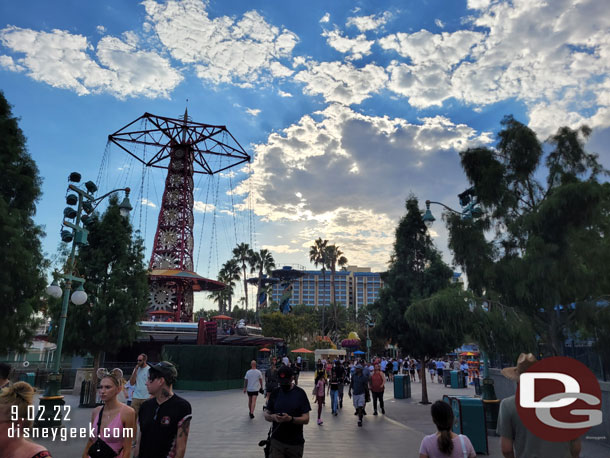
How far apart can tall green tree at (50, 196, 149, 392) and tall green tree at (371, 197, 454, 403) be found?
971 centimetres

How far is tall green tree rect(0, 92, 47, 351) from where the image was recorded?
9.15 metres

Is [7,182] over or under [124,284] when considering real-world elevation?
over

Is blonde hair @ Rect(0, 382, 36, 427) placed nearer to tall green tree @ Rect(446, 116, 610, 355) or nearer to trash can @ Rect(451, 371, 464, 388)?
tall green tree @ Rect(446, 116, 610, 355)

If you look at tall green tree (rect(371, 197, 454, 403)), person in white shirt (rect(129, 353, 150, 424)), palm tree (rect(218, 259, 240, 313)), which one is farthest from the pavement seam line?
palm tree (rect(218, 259, 240, 313))

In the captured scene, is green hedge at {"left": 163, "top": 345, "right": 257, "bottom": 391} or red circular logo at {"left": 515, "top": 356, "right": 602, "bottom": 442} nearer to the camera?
red circular logo at {"left": 515, "top": 356, "right": 602, "bottom": 442}

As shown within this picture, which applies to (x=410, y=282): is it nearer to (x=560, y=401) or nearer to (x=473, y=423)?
(x=473, y=423)

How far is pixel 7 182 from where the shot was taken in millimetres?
9812

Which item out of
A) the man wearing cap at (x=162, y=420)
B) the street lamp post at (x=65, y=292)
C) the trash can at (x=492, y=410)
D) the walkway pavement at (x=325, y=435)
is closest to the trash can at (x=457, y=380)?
the walkway pavement at (x=325, y=435)

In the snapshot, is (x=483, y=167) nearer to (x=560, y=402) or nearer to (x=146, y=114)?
(x=560, y=402)

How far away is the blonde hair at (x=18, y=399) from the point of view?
9.09 ft

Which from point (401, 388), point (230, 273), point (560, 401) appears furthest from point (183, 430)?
point (230, 273)

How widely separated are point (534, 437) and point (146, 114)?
45.8 m

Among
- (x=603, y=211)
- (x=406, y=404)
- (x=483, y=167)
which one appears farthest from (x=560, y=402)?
(x=406, y=404)

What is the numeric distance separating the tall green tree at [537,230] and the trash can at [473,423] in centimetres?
229
